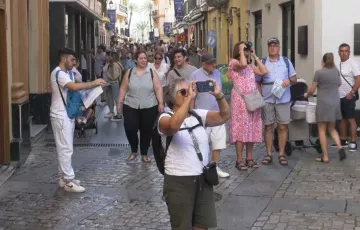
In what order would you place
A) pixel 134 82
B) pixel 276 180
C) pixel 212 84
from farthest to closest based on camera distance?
pixel 134 82 → pixel 276 180 → pixel 212 84

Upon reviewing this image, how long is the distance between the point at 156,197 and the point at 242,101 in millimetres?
2071

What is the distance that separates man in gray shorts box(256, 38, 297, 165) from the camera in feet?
29.3

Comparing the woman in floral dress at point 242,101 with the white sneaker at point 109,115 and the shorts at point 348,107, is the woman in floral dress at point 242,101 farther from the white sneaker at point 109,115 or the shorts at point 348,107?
the white sneaker at point 109,115

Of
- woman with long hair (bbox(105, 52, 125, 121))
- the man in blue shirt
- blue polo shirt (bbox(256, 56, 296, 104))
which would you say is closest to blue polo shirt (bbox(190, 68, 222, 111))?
the man in blue shirt

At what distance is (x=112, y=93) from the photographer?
52.1 ft

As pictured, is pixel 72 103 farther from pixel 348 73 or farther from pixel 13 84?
pixel 348 73

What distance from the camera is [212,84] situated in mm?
4469

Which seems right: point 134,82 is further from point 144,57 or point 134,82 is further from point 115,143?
point 115,143

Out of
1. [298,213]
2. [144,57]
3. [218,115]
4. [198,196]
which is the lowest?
[298,213]

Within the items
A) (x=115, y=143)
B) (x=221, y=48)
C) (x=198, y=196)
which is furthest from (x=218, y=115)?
(x=221, y=48)

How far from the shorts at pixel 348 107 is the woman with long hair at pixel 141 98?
10.9 feet

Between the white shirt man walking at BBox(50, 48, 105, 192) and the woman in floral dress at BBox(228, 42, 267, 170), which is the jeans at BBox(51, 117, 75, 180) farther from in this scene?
the woman in floral dress at BBox(228, 42, 267, 170)

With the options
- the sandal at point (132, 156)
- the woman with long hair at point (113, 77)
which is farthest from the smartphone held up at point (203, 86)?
the woman with long hair at point (113, 77)

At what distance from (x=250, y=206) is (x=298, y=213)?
56 cm
